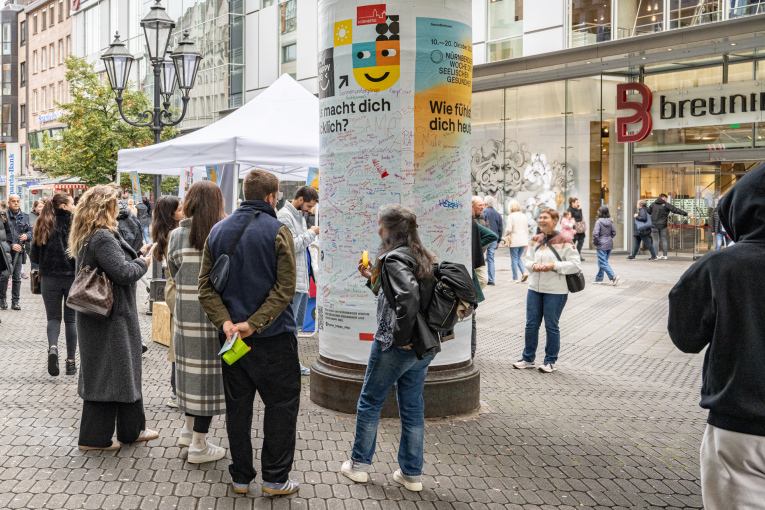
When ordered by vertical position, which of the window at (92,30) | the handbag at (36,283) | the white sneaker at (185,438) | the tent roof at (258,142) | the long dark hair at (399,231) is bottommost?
the white sneaker at (185,438)

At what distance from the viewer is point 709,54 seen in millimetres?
19188

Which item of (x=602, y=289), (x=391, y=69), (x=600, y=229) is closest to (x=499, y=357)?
(x=391, y=69)

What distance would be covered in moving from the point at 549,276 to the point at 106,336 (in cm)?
469

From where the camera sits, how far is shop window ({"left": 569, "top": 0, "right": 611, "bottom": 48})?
21094mm

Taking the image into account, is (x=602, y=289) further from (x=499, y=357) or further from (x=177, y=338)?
(x=177, y=338)

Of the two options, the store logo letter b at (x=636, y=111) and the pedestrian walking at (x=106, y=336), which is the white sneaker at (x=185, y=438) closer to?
the pedestrian walking at (x=106, y=336)

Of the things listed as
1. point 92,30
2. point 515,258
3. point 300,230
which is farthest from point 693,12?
point 92,30

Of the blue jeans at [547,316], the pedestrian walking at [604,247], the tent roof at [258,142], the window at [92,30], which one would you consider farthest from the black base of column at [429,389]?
the window at [92,30]

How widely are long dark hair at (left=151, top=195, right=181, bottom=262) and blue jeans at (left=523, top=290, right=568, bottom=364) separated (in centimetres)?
389

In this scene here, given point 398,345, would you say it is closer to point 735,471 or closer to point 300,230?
point 735,471

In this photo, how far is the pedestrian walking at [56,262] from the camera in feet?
25.6

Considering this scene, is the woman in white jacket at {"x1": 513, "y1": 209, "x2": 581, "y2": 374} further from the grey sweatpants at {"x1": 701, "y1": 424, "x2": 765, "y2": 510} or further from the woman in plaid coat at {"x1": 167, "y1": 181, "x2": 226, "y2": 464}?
the grey sweatpants at {"x1": 701, "y1": 424, "x2": 765, "y2": 510}

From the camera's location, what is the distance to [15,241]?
14.0m

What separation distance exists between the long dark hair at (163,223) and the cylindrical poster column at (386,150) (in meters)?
1.21
